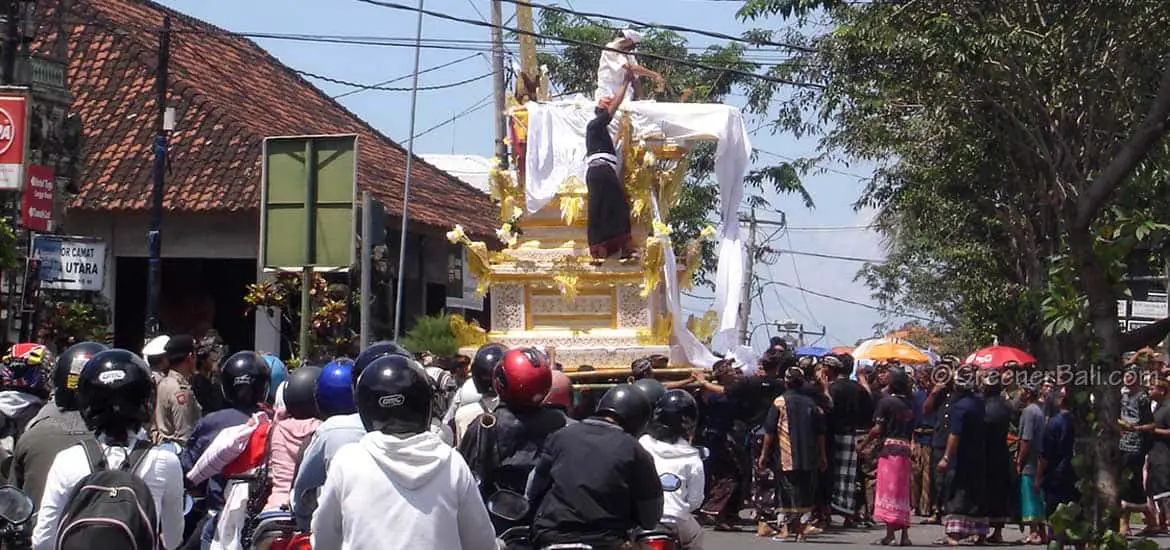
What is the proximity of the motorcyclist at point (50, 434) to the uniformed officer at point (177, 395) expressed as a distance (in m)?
2.80

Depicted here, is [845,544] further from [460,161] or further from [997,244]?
[460,161]

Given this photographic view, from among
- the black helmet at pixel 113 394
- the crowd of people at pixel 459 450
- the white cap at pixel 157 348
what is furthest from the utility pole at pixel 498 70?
the black helmet at pixel 113 394

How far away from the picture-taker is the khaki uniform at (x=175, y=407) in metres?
10.7

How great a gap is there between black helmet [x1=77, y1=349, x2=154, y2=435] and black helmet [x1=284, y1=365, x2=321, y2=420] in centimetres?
163

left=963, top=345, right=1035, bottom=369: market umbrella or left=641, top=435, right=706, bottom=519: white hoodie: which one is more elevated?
left=963, top=345, right=1035, bottom=369: market umbrella

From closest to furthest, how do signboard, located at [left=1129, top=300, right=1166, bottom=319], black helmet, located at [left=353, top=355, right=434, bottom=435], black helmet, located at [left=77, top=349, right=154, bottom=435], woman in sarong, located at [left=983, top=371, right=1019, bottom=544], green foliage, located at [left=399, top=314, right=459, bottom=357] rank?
1. black helmet, located at [left=353, top=355, right=434, bottom=435]
2. black helmet, located at [left=77, top=349, right=154, bottom=435]
3. woman in sarong, located at [left=983, top=371, right=1019, bottom=544]
4. green foliage, located at [left=399, top=314, right=459, bottom=357]
5. signboard, located at [left=1129, top=300, right=1166, bottom=319]

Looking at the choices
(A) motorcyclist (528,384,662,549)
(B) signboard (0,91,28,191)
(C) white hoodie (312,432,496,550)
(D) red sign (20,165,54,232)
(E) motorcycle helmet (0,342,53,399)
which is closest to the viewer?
(C) white hoodie (312,432,496,550)

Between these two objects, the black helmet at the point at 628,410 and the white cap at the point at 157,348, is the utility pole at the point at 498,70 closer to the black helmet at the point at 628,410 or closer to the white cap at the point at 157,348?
the white cap at the point at 157,348

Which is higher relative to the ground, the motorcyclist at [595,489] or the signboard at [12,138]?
the signboard at [12,138]

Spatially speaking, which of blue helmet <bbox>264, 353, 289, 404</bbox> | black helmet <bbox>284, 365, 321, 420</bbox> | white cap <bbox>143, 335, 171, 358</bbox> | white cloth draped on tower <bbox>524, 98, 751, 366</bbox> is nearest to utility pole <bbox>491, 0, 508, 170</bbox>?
white cloth draped on tower <bbox>524, 98, 751, 366</bbox>

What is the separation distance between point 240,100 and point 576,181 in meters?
10.9

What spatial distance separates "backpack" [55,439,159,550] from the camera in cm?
553

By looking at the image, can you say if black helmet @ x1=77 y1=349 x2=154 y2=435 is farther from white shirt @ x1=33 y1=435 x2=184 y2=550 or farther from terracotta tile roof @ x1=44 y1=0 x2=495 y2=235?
terracotta tile roof @ x1=44 y1=0 x2=495 y2=235

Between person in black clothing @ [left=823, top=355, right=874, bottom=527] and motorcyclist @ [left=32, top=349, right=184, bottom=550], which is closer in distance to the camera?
motorcyclist @ [left=32, top=349, right=184, bottom=550]
